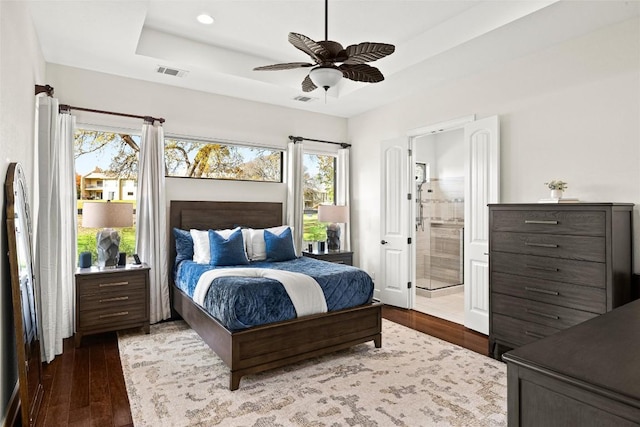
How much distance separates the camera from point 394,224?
509cm

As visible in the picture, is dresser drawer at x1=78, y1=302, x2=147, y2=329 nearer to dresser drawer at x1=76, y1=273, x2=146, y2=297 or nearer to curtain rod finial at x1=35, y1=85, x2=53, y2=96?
dresser drawer at x1=76, y1=273, x2=146, y2=297

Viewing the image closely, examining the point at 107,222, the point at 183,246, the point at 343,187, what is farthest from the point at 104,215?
the point at 343,187

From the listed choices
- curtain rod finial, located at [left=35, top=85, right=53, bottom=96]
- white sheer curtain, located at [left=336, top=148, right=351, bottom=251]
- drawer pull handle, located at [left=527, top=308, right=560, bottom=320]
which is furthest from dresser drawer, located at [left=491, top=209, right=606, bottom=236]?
curtain rod finial, located at [left=35, top=85, right=53, bottom=96]

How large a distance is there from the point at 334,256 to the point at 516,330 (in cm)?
251

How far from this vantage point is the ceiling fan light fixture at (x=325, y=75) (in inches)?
105

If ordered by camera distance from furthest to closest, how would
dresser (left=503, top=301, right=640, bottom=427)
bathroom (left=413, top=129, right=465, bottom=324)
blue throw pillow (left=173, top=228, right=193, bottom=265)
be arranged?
bathroom (left=413, top=129, right=465, bottom=324) < blue throw pillow (left=173, top=228, right=193, bottom=265) < dresser (left=503, top=301, right=640, bottom=427)

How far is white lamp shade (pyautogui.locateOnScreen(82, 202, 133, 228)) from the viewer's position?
3572mm

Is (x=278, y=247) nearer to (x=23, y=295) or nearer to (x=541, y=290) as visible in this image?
(x=23, y=295)

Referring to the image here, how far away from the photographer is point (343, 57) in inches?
104

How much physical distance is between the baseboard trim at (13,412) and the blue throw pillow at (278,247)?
2.46m

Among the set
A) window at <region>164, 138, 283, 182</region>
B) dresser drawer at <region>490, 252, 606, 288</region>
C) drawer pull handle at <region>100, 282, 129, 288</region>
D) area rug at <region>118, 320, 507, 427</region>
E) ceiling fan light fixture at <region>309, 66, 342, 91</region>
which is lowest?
area rug at <region>118, 320, 507, 427</region>

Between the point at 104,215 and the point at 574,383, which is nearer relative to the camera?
the point at 574,383

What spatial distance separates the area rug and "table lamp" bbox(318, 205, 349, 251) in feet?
6.61

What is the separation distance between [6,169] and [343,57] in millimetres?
2255
